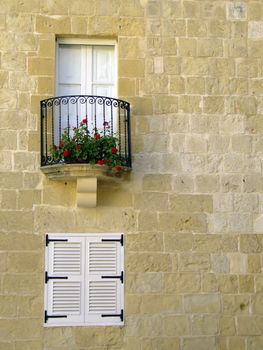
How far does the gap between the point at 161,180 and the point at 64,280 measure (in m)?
1.70

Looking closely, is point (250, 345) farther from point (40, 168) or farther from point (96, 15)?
point (96, 15)

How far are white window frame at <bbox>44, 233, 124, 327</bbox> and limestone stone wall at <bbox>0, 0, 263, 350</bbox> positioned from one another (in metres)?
0.10

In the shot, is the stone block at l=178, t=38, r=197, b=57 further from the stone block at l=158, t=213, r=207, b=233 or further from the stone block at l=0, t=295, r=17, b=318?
the stone block at l=0, t=295, r=17, b=318

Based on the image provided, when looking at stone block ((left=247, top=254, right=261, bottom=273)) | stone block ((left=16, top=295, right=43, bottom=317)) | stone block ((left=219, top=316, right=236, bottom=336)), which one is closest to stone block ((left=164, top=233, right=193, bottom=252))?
stone block ((left=247, top=254, right=261, bottom=273))

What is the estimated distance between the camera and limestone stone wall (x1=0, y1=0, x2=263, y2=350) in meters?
7.07

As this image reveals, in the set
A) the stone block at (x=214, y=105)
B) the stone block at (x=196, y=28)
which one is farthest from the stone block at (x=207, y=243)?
the stone block at (x=196, y=28)

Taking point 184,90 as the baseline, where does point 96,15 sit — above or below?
above

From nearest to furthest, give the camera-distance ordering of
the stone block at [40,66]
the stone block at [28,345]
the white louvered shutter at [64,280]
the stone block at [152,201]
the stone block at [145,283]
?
the stone block at [28,345]
the white louvered shutter at [64,280]
the stone block at [145,283]
the stone block at [152,201]
the stone block at [40,66]

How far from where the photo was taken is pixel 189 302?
7156mm

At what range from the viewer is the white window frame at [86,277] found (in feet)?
23.0

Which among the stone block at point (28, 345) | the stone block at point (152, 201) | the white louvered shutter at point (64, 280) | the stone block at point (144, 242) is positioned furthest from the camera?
the stone block at point (152, 201)

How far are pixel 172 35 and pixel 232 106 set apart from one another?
1.21 meters

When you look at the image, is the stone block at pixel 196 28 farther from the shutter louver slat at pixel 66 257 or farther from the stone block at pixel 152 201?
the shutter louver slat at pixel 66 257

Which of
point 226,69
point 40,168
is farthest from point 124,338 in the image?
point 226,69
